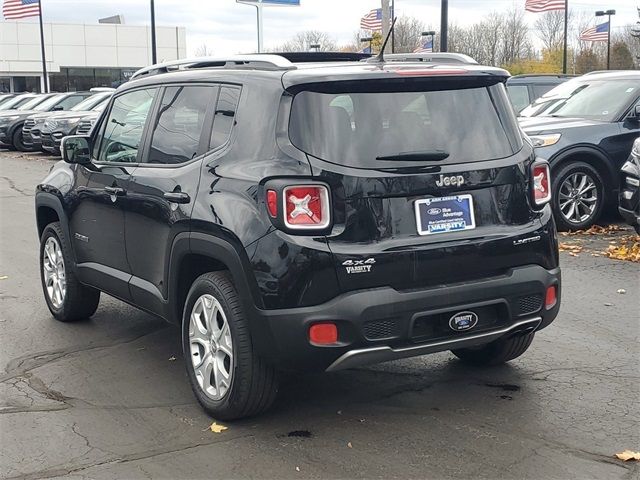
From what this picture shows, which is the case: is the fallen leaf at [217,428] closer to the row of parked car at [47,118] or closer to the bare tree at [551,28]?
the row of parked car at [47,118]

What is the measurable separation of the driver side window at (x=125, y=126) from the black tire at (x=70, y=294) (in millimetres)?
836

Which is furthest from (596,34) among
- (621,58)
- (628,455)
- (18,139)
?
(628,455)

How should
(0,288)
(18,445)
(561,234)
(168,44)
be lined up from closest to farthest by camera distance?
1. (18,445)
2. (0,288)
3. (561,234)
4. (168,44)

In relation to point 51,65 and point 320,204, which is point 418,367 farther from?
point 51,65

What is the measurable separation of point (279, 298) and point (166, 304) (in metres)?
1.16

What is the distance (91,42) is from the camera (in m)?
64.2

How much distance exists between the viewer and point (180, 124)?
5.03m

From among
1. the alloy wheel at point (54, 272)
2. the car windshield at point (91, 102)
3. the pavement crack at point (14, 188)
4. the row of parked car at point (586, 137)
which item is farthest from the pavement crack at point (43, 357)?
the car windshield at point (91, 102)

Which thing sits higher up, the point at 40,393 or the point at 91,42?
the point at 91,42

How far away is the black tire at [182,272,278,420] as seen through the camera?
427 centimetres

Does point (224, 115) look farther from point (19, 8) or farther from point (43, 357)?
point (19, 8)

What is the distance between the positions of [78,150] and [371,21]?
2540 centimetres

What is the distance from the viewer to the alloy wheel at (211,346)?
4.45 metres

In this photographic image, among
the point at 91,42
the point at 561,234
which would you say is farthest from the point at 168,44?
the point at 561,234
